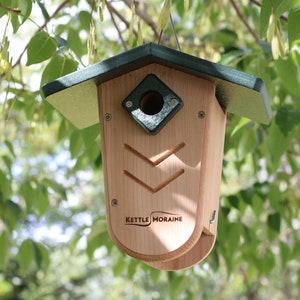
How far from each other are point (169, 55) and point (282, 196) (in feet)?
6.27

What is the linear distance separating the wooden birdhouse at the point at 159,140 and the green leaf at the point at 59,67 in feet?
0.75

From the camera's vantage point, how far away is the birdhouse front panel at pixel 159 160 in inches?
80.8

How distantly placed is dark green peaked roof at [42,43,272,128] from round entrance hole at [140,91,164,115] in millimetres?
88

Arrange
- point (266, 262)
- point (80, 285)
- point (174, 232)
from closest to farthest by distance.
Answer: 1. point (174, 232)
2. point (266, 262)
3. point (80, 285)

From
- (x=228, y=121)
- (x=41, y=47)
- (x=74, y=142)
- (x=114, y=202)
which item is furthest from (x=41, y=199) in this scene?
(x=114, y=202)

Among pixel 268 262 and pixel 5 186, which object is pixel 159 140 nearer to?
pixel 5 186

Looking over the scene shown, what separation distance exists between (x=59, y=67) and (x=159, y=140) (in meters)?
0.54

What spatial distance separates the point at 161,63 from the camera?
2.22m

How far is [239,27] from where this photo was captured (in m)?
4.30

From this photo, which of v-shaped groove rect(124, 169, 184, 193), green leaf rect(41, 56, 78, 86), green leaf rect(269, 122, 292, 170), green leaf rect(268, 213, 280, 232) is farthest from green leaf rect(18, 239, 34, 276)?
v-shaped groove rect(124, 169, 184, 193)

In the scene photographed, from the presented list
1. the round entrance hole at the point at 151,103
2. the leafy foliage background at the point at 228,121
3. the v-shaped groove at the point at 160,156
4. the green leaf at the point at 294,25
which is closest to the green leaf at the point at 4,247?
the leafy foliage background at the point at 228,121

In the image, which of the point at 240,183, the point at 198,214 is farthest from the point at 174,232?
the point at 240,183

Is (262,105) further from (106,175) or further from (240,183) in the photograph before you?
(240,183)

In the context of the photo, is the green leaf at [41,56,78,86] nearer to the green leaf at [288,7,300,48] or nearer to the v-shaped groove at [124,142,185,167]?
the v-shaped groove at [124,142,185,167]
